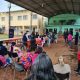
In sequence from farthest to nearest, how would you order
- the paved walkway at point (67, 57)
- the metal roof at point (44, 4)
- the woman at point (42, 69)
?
the metal roof at point (44, 4) < the paved walkway at point (67, 57) < the woman at point (42, 69)

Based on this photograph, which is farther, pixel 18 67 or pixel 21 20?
pixel 21 20

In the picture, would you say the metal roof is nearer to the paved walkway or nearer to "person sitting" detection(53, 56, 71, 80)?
the paved walkway

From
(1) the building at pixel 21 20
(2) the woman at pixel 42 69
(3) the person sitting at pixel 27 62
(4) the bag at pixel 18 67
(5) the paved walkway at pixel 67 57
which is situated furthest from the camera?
(1) the building at pixel 21 20

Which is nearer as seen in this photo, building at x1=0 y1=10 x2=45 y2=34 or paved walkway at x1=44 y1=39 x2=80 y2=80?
paved walkway at x1=44 y1=39 x2=80 y2=80

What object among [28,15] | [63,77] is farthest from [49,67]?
[28,15]

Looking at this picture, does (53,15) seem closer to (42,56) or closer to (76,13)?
(76,13)

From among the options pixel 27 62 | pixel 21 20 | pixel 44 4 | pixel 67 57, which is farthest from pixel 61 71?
pixel 21 20

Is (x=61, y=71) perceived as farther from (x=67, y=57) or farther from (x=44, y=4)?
(x=44, y=4)

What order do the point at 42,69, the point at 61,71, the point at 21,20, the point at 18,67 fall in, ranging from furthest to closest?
the point at 21,20 < the point at 18,67 < the point at 61,71 < the point at 42,69

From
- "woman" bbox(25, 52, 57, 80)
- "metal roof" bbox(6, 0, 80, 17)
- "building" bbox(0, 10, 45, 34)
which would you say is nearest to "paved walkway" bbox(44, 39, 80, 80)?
"metal roof" bbox(6, 0, 80, 17)

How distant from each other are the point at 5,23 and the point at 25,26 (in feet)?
25.9

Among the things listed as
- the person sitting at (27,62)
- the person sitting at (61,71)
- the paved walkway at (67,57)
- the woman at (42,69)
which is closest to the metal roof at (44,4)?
the paved walkway at (67,57)

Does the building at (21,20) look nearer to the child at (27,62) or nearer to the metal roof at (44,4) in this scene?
the metal roof at (44,4)

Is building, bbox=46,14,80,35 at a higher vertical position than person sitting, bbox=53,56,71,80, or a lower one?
higher
